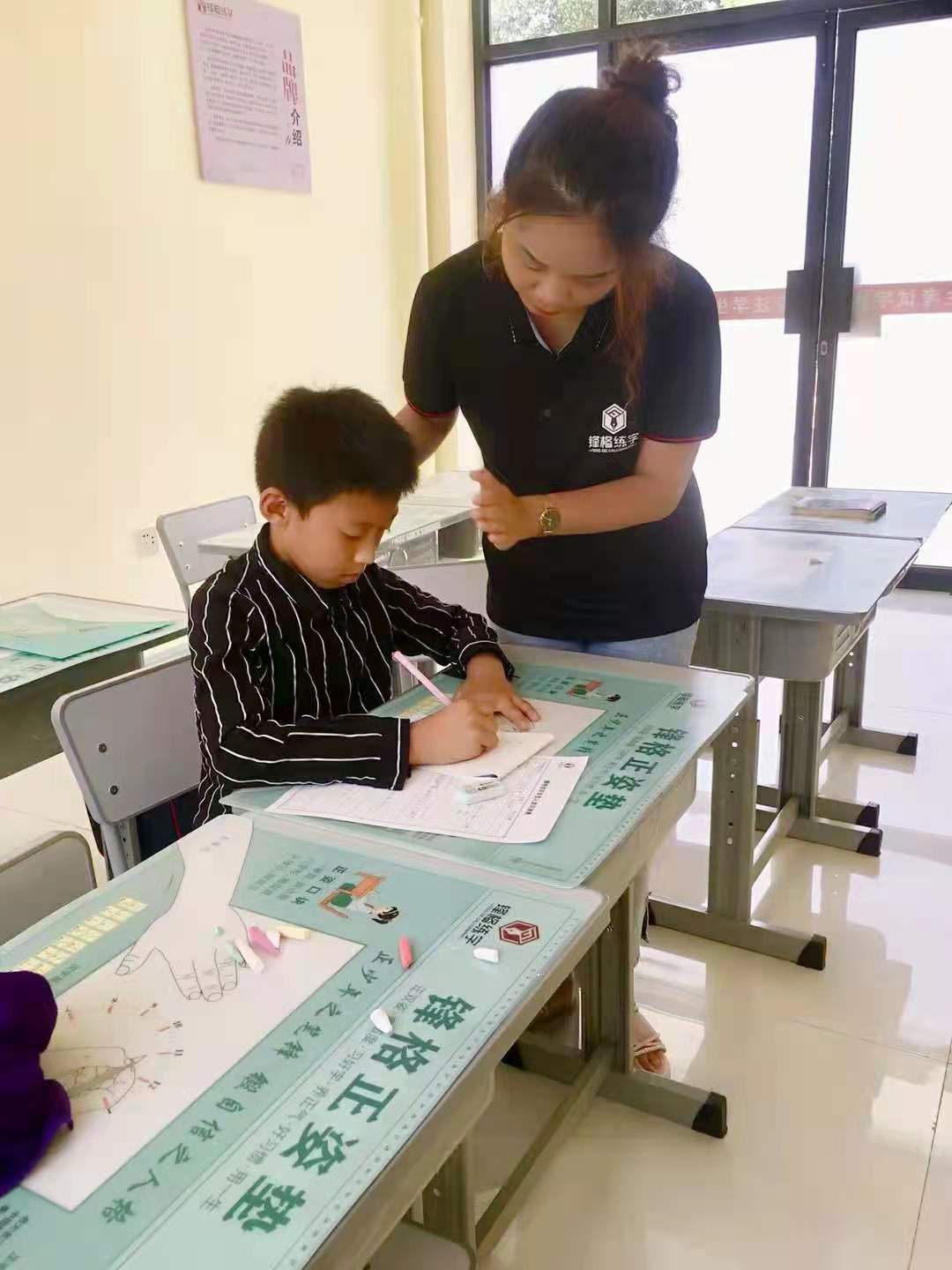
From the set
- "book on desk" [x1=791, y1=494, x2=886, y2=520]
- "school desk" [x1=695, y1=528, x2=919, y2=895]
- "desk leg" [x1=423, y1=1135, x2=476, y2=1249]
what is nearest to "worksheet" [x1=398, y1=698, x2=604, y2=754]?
"desk leg" [x1=423, y1=1135, x2=476, y2=1249]

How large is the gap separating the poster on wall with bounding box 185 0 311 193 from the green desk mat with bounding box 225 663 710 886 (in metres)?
2.88

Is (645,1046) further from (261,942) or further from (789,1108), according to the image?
(261,942)

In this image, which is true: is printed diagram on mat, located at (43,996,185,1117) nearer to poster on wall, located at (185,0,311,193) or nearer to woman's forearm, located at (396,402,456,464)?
woman's forearm, located at (396,402,456,464)

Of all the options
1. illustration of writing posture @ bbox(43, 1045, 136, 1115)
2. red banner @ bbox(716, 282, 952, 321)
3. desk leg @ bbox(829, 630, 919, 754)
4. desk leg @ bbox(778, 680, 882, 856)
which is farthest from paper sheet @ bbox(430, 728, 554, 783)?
red banner @ bbox(716, 282, 952, 321)

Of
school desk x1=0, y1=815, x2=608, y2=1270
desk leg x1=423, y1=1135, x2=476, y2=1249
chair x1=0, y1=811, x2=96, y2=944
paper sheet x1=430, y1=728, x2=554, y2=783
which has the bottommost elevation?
desk leg x1=423, y1=1135, x2=476, y2=1249

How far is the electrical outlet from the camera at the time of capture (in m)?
3.43

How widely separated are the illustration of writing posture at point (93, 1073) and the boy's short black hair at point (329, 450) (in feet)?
2.32

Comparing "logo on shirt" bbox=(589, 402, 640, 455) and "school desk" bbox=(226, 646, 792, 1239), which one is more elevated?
"logo on shirt" bbox=(589, 402, 640, 455)

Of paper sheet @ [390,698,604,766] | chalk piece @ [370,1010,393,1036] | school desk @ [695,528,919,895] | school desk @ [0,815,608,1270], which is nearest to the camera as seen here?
school desk @ [0,815,608,1270]

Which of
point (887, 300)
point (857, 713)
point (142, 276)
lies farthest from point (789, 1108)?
point (887, 300)

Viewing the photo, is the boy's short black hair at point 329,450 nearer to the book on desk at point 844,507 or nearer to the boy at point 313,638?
the boy at point 313,638

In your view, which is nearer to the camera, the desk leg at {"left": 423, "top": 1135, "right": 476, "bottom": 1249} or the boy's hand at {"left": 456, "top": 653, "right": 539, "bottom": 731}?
the desk leg at {"left": 423, "top": 1135, "right": 476, "bottom": 1249}

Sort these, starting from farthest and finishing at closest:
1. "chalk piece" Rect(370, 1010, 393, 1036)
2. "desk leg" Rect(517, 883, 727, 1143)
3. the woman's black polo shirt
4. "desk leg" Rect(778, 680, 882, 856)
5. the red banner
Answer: the red banner, "desk leg" Rect(778, 680, 882, 856), "desk leg" Rect(517, 883, 727, 1143), the woman's black polo shirt, "chalk piece" Rect(370, 1010, 393, 1036)

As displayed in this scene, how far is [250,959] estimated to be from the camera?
31.0 inches
